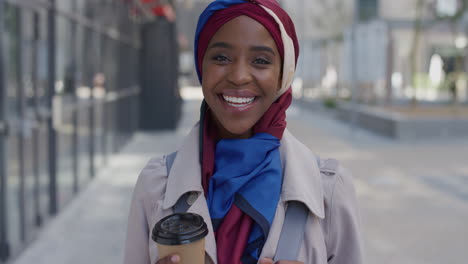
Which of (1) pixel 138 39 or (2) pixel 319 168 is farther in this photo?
(1) pixel 138 39

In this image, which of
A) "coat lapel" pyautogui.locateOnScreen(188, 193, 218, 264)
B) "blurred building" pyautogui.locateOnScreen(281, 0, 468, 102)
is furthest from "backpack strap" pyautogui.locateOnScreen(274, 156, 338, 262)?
"blurred building" pyautogui.locateOnScreen(281, 0, 468, 102)

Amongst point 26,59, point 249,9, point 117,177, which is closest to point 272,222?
point 249,9

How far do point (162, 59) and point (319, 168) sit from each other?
13038mm

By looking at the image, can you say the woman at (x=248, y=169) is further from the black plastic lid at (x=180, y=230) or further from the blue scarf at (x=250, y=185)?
the black plastic lid at (x=180, y=230)

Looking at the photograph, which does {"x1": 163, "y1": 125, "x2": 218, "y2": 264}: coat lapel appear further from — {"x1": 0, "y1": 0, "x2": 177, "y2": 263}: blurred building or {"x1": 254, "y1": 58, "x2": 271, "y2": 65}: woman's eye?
{"x1": 0, "y1": 0, "x2": 177, "y2": 263}: blurred building

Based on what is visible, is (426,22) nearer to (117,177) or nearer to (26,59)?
(117,177)

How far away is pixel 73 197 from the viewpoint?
22.2 feet

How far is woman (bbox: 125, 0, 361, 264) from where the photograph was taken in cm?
132

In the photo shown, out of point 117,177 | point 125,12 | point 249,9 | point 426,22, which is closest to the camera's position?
point 249,9

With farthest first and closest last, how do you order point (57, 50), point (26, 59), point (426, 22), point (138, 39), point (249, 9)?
1. point (426, 22)
2. point (138, 39)
3. point (57, 50)
4. point (26, 59)
5. point (249, 9)

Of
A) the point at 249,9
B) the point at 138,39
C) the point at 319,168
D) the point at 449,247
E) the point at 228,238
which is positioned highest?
the point at 138,39

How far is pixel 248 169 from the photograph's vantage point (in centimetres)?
134

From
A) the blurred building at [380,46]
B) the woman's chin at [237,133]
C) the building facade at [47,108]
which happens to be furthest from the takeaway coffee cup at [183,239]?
the blurred building at [380,46]

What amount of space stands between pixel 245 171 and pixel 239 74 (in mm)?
229
